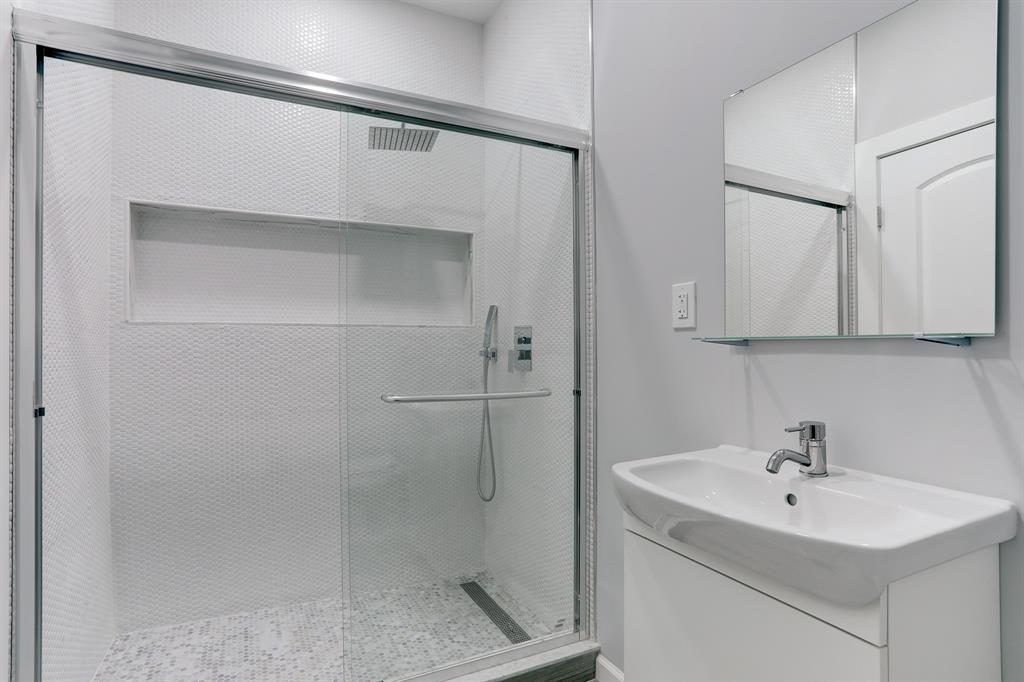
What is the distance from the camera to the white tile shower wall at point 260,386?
162 cm

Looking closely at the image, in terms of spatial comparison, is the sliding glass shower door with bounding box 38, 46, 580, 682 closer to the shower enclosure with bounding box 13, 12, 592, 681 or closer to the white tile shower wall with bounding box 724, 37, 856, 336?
the shower enclosure with bounding box 13, 12, 592, 681

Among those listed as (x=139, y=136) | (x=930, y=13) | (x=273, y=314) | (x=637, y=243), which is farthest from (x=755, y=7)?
(x=139, y=136)

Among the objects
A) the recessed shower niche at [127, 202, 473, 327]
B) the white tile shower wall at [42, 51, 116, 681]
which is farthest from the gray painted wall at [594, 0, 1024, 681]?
the white tile shower wall at [42, 51, 116, 681]

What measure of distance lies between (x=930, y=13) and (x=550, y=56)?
1.37 m

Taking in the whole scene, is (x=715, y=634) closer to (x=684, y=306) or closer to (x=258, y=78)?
(x=684, y=306)

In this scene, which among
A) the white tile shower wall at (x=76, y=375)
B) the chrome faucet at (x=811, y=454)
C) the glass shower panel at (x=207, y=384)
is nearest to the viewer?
the chrome faucet at (x=811, y=454)

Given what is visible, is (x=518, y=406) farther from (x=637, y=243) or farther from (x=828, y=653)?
(x=828, y=653)

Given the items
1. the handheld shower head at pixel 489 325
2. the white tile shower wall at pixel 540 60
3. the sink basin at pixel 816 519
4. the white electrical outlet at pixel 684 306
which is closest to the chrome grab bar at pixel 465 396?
the handheld shower head at pixel 489 325

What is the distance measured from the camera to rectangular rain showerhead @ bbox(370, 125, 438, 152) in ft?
5.09

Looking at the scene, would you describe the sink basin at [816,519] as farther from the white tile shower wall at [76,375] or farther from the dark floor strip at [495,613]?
the white tile shower wall at [76,375]

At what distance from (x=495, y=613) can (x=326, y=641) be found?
69 centimetres

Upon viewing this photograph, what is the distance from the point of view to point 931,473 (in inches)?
36.2

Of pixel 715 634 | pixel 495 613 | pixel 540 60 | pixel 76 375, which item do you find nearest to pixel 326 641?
pixel 495 613

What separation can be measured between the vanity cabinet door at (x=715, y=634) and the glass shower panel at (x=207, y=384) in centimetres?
124
